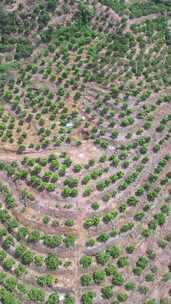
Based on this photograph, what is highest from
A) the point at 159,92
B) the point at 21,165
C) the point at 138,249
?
the point at 159,92

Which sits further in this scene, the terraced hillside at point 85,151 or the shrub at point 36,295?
the terraced hillside at point 85,151

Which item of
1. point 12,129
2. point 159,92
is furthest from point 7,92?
point 159,92

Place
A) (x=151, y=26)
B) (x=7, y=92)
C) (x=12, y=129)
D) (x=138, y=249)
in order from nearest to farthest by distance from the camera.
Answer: (x=138, y=249), (x=12, y=129), (x=7, y=92), (x=151, y=26)

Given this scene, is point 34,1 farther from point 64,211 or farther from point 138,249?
point 138,249

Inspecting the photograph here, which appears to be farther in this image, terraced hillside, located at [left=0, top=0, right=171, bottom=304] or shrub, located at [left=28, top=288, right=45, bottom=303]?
terraced hillside, located at [left=0, top=0, right=171, bottom=304]

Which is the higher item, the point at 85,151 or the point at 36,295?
the point at 85,151

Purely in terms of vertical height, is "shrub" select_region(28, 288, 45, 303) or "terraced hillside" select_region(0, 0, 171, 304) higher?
"terraced hillside" select_region(0, 0, 171, 304)

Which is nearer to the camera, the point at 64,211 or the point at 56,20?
the point at 64,211

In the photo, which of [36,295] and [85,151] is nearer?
[36,295]
